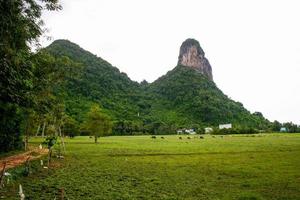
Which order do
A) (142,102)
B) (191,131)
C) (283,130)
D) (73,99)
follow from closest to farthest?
(73,99) < (191,131) < (283,130) < (142,102)

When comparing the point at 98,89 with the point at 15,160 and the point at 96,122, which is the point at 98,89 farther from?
the point at 15,160

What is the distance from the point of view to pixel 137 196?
60.0 ft

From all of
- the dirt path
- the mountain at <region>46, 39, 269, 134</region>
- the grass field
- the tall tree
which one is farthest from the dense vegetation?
the tall tree

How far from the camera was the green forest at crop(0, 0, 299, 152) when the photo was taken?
16564 millimetres

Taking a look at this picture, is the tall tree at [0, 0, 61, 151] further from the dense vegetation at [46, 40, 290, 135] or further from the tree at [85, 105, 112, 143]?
the dense vegetation at [46, 40, 290, 135]

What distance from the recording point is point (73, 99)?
124 meters

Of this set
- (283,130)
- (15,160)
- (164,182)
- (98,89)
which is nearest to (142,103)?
(98,89)

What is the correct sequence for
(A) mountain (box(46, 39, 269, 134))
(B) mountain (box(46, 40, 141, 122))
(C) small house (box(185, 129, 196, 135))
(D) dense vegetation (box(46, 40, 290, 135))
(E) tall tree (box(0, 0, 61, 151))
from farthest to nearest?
(C) small house (box(185, 129, 196, 135)), (A) mountain (box(46, 39, 269, 134)), (D) dense vegetation (box(46, 40, 290, 135)), (B) mountain (box(46, 40, 141, 122)), (E) tall tree (box(0, 0, 61, 151))

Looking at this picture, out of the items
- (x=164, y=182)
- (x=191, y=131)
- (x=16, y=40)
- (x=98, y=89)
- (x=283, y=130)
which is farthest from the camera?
(x=283, y=130)

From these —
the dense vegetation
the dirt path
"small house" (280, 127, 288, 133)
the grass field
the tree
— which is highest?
the dense vegetation

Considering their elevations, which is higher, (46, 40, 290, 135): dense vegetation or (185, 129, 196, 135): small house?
(46, 40, 290, 135): dense vegetation

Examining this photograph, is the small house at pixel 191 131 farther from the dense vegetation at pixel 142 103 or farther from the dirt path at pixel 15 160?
the dirt path at pixel 15 160

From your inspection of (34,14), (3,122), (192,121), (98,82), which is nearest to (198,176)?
(34,14)

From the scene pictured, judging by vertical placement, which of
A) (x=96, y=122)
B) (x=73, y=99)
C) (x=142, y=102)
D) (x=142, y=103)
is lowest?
(x=96, y=122)
